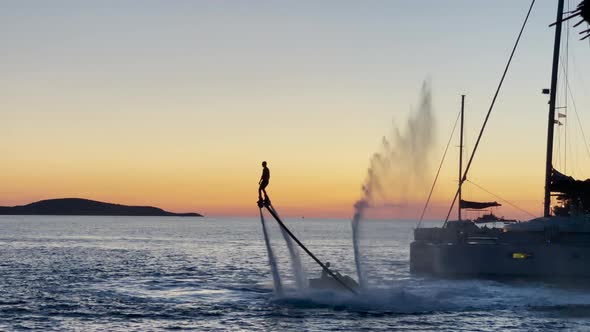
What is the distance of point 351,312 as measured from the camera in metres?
46.0

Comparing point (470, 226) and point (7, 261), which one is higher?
point (470, 226)

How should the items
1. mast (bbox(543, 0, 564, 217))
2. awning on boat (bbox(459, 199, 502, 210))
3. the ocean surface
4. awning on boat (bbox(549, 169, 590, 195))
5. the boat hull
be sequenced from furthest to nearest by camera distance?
awning on boat (bbox(459, 199, 502, 210)) → mast (bbox(543, 0, 564, 217)) → awning on boat (bbox(549, 169, 590, 195)) → the boat hull → the ocean surface

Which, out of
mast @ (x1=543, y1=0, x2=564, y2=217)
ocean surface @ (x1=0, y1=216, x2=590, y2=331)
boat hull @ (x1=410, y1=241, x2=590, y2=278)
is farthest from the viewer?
mast @ (x1=543, y1=0, x2=564, y2=217)

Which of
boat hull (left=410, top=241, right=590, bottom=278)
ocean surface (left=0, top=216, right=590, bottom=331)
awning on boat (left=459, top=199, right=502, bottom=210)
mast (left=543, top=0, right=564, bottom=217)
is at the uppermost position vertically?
mast (left=543, top=0, right=564, bottom=217)

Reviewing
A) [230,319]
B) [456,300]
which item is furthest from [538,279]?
[230,319]

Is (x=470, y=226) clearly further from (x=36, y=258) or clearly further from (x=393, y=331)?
(x=36, y=258)

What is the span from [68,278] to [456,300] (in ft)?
123

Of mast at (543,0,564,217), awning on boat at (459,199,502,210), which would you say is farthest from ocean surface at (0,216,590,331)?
awning on boat at (459,199,502,210)

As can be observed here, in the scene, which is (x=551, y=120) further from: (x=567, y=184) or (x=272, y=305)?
(x=272, y=305)

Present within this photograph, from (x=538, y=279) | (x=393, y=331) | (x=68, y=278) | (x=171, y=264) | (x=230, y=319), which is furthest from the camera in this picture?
(x=171, y=264)

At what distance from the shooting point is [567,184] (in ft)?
211

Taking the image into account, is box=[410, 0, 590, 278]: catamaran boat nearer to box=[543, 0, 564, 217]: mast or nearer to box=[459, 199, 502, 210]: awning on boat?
box=[543, 0, 564, 217]: mast

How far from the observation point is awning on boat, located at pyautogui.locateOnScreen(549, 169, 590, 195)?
6397cm

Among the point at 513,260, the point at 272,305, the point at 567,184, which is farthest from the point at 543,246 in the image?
the point at 272,305
